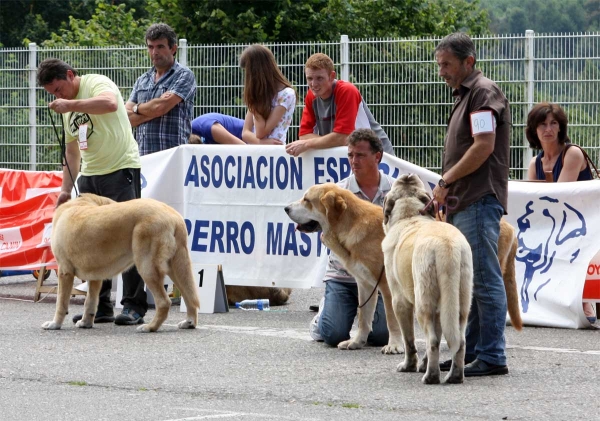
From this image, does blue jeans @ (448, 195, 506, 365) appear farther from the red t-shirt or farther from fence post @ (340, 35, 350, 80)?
fence post @ (340, 35, 350, 80)

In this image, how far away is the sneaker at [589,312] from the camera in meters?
8.81

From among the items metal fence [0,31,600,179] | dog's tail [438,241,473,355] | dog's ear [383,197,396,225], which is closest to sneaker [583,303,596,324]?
dog's ear [383,197,396,225]

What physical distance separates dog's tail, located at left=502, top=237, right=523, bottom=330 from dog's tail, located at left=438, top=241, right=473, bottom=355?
1.21 meters

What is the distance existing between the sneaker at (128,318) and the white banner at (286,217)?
1.34 meters

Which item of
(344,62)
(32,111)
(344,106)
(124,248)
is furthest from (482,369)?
(32,111)

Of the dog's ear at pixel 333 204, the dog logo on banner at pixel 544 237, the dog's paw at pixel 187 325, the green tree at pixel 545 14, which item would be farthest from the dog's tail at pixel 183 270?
the green tree at pixel 545 14

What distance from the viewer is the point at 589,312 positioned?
889 centimetres

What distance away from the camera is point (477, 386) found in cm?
618

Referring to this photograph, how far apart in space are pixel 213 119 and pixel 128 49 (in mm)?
6210

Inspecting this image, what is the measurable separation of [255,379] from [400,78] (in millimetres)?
9558

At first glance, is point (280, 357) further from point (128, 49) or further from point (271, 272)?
point (128, 49)

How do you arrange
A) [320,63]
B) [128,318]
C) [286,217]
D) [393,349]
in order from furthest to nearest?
[286,217], [320,63], [128,318], [393,349]

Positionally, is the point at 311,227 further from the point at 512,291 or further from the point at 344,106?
the point at 344,106

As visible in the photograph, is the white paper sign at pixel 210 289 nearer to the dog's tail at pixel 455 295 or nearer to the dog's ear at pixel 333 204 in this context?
the dog's ear at pixel 333 204
